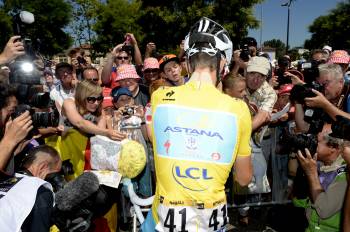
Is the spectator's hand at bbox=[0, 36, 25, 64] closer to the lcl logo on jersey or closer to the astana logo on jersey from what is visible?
the astana logo on jersey

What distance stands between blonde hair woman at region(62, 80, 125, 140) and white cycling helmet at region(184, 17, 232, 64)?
208 centimetres

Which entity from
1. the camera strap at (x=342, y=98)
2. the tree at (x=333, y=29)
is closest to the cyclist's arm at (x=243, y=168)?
the camera strap at (x=342, y=98)

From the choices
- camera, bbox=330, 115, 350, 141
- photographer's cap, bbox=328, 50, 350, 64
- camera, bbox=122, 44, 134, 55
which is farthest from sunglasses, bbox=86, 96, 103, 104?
photographer's cap, bbox=328, 50, 350, 64

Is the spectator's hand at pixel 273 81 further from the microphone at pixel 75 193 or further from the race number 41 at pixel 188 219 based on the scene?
the microphone at pixel 75 193

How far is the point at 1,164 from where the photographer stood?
8.09 feet

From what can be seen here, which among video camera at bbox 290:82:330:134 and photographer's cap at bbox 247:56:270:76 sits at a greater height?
photographer's cap at bbox 247:56:270:76

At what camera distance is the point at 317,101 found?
3635 mm

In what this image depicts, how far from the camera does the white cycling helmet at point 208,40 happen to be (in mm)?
2305

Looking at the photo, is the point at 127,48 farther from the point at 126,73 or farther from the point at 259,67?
the point at 259,67

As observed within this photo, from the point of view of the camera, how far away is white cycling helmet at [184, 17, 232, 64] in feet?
7.56

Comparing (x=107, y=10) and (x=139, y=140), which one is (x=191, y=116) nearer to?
(x=139, y=140)

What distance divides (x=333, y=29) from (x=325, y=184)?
68.0 metres

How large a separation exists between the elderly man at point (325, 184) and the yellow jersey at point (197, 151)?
3.66ft

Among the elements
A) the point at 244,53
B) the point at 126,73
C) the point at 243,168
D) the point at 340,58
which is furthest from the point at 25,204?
the point at 340,58
